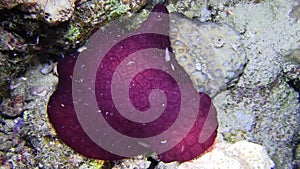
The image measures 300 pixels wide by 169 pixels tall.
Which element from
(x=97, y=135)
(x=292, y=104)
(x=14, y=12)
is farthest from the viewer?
(x=292, y=104)

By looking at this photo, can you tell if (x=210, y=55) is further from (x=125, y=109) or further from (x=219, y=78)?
(x=125, y=109)

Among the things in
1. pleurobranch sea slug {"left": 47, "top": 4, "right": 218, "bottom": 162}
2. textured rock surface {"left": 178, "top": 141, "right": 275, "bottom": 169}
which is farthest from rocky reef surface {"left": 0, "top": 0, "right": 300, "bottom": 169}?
pleurobranch sea slug {"left": 47, "top": 4, "right": 218, "bottom": 162}

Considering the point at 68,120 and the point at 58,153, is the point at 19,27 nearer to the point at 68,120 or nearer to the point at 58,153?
the point at 68,120

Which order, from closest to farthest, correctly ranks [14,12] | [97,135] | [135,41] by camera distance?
[14,12]
[97,135]
[135,41]

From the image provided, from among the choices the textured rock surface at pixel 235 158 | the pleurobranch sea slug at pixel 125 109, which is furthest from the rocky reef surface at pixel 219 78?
the pleurobranch sea slug at pixel 125 109


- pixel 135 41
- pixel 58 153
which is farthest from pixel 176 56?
pixel 58 153
